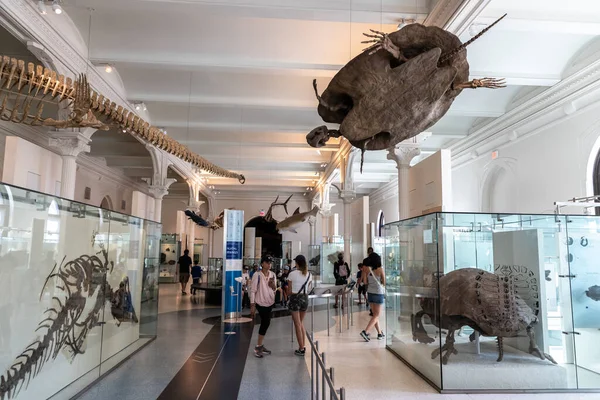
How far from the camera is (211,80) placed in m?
9.41

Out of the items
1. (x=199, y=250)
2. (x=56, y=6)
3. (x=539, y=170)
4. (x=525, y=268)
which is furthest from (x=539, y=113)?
(x=199, y=250)

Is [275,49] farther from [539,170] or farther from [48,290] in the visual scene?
[539,170]

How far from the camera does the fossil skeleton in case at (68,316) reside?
137 inches

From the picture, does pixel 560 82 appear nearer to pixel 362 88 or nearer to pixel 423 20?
pixel 423 20

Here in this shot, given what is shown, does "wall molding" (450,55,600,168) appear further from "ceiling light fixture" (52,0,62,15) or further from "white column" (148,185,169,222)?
"white column" (148,185,169,222)

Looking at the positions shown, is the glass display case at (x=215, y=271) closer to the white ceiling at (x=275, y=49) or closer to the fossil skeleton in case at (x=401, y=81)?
the white ceiling at (x=275, y=49)

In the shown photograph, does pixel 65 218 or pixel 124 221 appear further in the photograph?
pixel 124 221

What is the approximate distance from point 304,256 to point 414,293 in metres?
2.02

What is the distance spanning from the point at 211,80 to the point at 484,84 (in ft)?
24.2

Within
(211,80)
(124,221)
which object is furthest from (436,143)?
(124,221)

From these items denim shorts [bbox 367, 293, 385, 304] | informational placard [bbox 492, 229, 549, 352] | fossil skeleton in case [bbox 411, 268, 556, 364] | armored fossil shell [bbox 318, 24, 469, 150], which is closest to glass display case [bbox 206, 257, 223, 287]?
denim shorts [bbox 367, 293, 385, 304]

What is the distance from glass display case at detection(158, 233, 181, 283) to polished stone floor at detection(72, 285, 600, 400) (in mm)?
11597

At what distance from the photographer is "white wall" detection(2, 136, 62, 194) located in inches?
232

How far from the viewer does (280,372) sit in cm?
531
